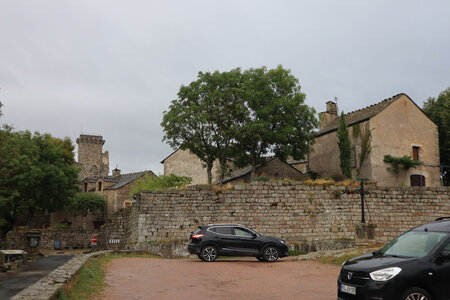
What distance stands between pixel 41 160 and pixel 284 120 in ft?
84.2

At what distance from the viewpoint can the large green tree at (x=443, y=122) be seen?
34.0m

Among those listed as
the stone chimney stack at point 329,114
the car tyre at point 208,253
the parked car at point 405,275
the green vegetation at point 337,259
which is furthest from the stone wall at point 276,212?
the parked car at point 405,275

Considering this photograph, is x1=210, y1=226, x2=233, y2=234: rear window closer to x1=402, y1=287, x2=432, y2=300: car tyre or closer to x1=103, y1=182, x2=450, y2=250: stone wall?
x1=103, y1=182, x2=450, y2=250: stone wall

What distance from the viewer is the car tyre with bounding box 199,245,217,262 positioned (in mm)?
15047

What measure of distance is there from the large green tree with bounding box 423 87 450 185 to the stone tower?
46577 mm

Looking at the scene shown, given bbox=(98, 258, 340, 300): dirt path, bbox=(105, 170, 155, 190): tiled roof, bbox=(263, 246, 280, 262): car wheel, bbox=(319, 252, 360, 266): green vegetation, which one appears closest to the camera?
bbox=(98, 258, 340, 300): dirt path

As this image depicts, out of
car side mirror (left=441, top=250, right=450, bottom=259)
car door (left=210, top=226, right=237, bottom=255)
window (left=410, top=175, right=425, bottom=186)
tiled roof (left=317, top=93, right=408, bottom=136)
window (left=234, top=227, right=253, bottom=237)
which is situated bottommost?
car door (left=210, top=226, right=237, bottom=255)

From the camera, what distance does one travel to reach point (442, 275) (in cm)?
645

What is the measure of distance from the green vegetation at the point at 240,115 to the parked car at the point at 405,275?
21.1 m

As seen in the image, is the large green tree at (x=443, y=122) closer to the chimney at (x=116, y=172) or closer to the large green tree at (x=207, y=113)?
the large green tree at (x=207, y=113)

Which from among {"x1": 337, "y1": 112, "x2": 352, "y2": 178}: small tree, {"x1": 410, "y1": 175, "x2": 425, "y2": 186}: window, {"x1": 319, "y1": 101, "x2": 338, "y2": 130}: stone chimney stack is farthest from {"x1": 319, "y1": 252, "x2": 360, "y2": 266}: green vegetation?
{"x1": 319, "y1": 101, "x2": 338, "y2": 130}: stone chimney stack

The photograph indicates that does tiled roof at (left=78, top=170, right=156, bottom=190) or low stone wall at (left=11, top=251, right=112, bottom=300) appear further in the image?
tiled roof at (left=78, top=170, right=156, bottom=190)

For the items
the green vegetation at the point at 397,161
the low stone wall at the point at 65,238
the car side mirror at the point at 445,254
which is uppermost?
the green vegetation at the point at 397,161

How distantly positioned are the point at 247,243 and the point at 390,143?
17.5 meters
